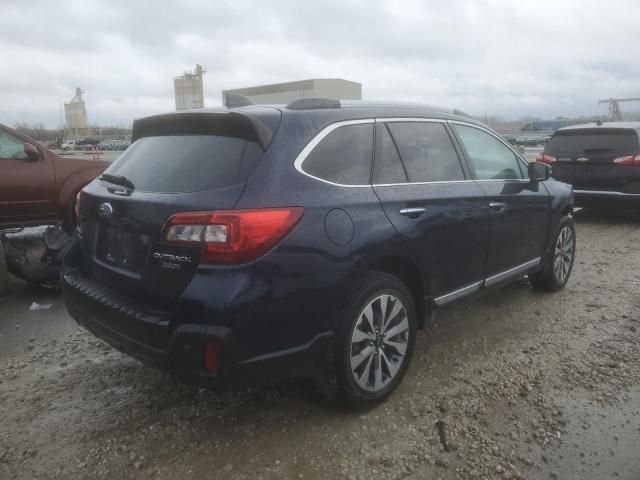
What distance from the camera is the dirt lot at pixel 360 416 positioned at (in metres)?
2.58

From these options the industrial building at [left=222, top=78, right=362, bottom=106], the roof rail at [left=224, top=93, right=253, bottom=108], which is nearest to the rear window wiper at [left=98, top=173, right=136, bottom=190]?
the roof rail at [left=224, top=93, right=253, bottom=108]

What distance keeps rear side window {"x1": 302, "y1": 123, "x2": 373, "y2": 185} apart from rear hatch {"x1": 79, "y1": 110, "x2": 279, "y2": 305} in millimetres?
300

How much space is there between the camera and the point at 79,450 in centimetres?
271

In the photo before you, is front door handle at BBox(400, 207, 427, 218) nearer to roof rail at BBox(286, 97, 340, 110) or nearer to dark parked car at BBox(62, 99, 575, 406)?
dark parked car at BBox(62, 99, 575, 406)

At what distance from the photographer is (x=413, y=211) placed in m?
3.15

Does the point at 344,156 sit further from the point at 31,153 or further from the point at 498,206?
the point at 31,153

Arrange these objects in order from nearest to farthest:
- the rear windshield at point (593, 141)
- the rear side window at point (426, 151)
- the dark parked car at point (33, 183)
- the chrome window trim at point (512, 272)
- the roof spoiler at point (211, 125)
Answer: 1. the roof spoiler at point (211, 125)
2. the rear side window at point (426, 151)
3. the chrome window trim at point (512, 272)
4. the dark parked car at point (33, 183)
5. the rear windshield at point (593, 141)

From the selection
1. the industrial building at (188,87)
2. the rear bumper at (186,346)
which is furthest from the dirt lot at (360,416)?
the industrial building at (188,87)

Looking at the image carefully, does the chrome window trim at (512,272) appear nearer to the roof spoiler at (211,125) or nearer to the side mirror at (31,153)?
the roof spoiler at (211,125)

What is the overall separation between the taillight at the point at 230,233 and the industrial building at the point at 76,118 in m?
76.2

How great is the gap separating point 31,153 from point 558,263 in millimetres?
5904

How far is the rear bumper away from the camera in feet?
7.85

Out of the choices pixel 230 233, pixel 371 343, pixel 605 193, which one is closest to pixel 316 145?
pixel 230 233

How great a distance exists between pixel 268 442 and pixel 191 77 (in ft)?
157
